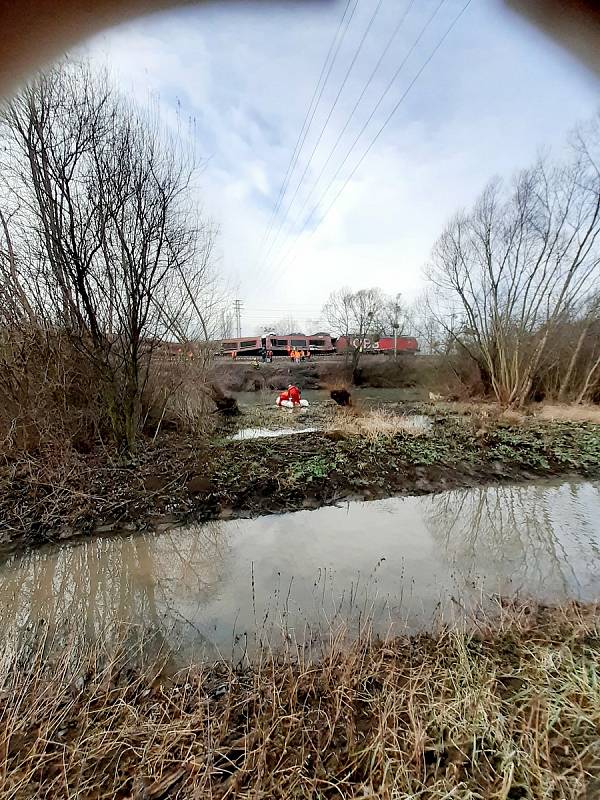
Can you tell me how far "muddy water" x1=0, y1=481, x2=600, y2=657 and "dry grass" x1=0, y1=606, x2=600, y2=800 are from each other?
0.52m

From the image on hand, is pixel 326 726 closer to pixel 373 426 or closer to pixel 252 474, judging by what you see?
pixel 252 474

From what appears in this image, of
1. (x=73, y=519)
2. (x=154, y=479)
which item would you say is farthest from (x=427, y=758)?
(x=154, y=479)

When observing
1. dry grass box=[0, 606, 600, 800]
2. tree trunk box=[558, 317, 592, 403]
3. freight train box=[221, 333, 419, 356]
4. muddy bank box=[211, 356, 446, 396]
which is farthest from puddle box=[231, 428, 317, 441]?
freight train box=[221, 333, 419, 356]

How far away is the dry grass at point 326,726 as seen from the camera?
5.15ft

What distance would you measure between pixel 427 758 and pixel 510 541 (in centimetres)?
352

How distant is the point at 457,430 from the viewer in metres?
9.54

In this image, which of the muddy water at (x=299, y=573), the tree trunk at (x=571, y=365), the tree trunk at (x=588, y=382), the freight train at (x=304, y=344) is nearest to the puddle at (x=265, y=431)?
the muddy water at (x=299, y=573)

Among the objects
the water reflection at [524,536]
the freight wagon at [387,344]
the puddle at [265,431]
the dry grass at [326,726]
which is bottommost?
the water reflection at [524,536]

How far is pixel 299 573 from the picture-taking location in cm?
378

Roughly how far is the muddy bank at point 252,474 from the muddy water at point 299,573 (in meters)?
0.40

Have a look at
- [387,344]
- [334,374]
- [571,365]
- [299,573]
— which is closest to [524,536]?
[299,573]

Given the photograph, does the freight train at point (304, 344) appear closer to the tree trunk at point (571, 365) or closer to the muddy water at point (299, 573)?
the tree trunk at point (571, 365)

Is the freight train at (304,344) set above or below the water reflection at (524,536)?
above

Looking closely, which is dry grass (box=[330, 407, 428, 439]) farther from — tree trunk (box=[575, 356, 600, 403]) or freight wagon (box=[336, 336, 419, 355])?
freight wagon (box=[336, 336, 419, 355])
